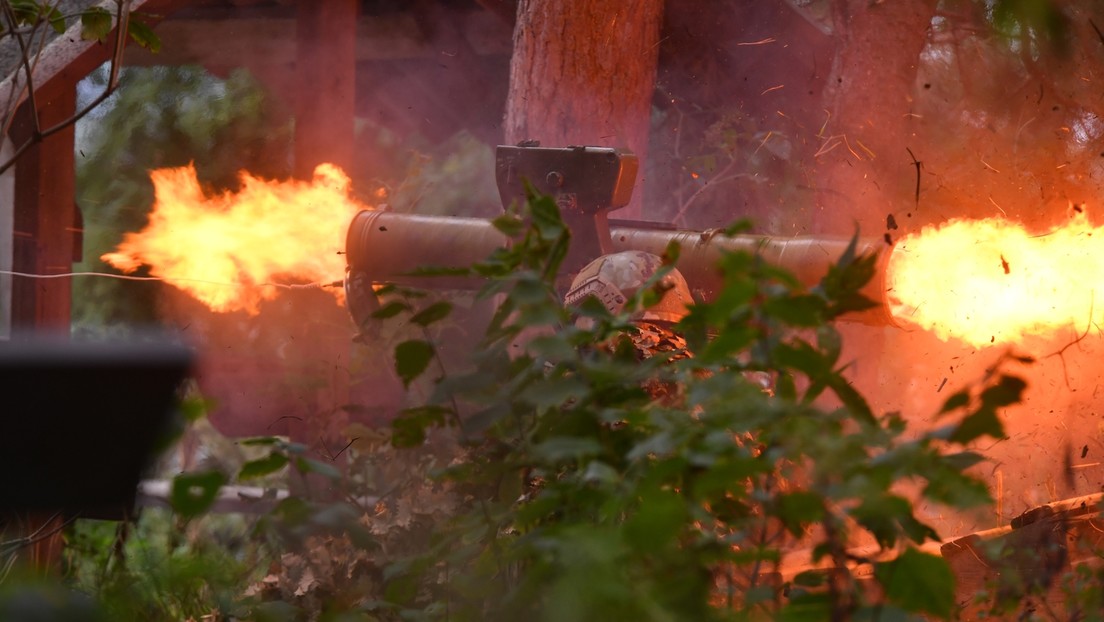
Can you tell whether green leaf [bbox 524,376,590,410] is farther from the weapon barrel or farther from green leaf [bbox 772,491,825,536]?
the weapon barrel

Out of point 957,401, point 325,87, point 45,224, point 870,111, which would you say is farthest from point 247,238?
point 957,401

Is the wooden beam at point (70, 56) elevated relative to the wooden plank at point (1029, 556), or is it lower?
elevated

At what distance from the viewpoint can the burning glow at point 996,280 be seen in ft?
18.7

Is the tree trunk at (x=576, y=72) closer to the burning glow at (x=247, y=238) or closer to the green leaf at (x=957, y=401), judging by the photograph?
the burning glow at (x=247, y=238)

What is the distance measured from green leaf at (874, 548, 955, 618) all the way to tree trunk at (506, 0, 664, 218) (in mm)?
4919

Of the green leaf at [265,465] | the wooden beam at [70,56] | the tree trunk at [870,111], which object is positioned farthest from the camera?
the tree trunk at [870,111]

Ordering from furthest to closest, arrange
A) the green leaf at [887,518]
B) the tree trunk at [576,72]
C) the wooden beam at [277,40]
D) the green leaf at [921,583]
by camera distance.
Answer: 1. the wooden beam at [277,40]
2. the tree trunk at [576,72]
3. the green leaf at [921,583]
4. the green leaf at [887,518]

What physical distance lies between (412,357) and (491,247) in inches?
138

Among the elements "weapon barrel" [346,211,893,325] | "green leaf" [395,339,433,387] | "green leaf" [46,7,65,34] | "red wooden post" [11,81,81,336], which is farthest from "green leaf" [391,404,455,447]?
"red wooden post" [11,81,81,336]

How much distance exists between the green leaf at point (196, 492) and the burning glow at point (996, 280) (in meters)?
4.82

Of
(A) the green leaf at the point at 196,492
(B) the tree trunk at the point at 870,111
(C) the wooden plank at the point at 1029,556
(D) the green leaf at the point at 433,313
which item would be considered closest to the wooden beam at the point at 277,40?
(B) the tree trunk at the point at 870,111

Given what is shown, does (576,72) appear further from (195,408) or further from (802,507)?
(802,507)

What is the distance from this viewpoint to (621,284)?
3.85 meters

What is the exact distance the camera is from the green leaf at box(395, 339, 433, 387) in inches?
59.1
